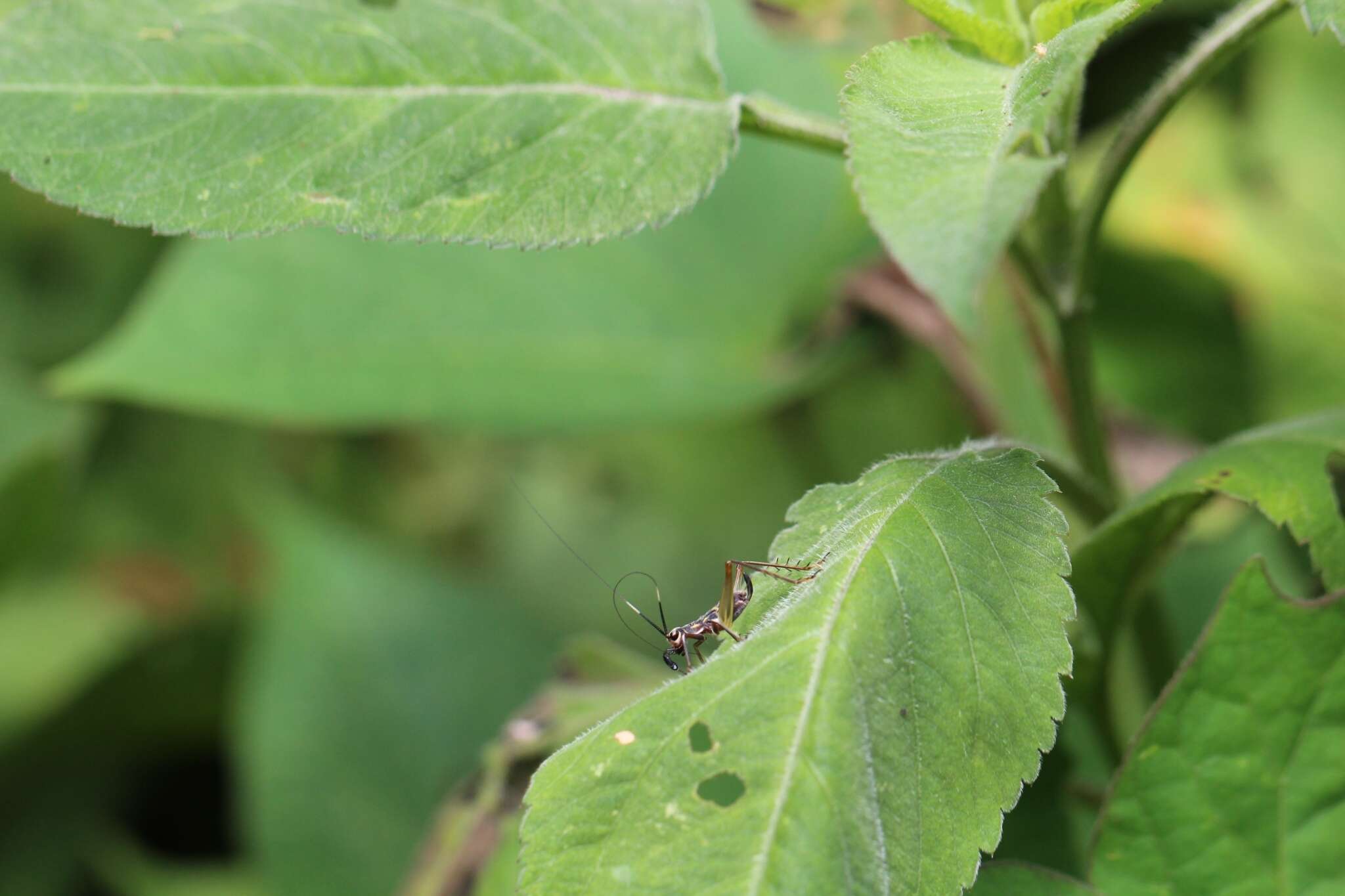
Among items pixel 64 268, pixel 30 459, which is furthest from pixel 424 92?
pixel 64 268

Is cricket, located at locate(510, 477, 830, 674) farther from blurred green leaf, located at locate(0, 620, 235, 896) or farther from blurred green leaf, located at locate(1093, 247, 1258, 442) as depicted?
blurred green leaf, located at locate(0, 620, 235, 896)

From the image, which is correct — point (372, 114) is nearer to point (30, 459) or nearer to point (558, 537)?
point (558, 537)

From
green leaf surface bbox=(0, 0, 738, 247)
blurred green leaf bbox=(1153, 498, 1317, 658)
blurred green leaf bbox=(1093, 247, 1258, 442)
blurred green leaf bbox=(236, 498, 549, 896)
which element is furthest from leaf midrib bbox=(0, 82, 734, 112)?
blurred green leaf bbox=(1093, 247, 1258, 442)

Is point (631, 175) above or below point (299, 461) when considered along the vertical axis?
above

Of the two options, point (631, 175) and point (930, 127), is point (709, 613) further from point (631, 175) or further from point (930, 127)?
point (930, 127)

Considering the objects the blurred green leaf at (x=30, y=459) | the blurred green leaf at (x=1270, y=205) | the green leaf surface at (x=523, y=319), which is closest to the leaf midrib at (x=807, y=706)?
the green leaf surface at (x=523, y=319)

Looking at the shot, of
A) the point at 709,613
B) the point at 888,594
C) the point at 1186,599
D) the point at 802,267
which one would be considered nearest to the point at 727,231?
the point at 802,267

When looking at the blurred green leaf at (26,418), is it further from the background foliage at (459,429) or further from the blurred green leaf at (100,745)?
the blurred green leaf at (100,745)
